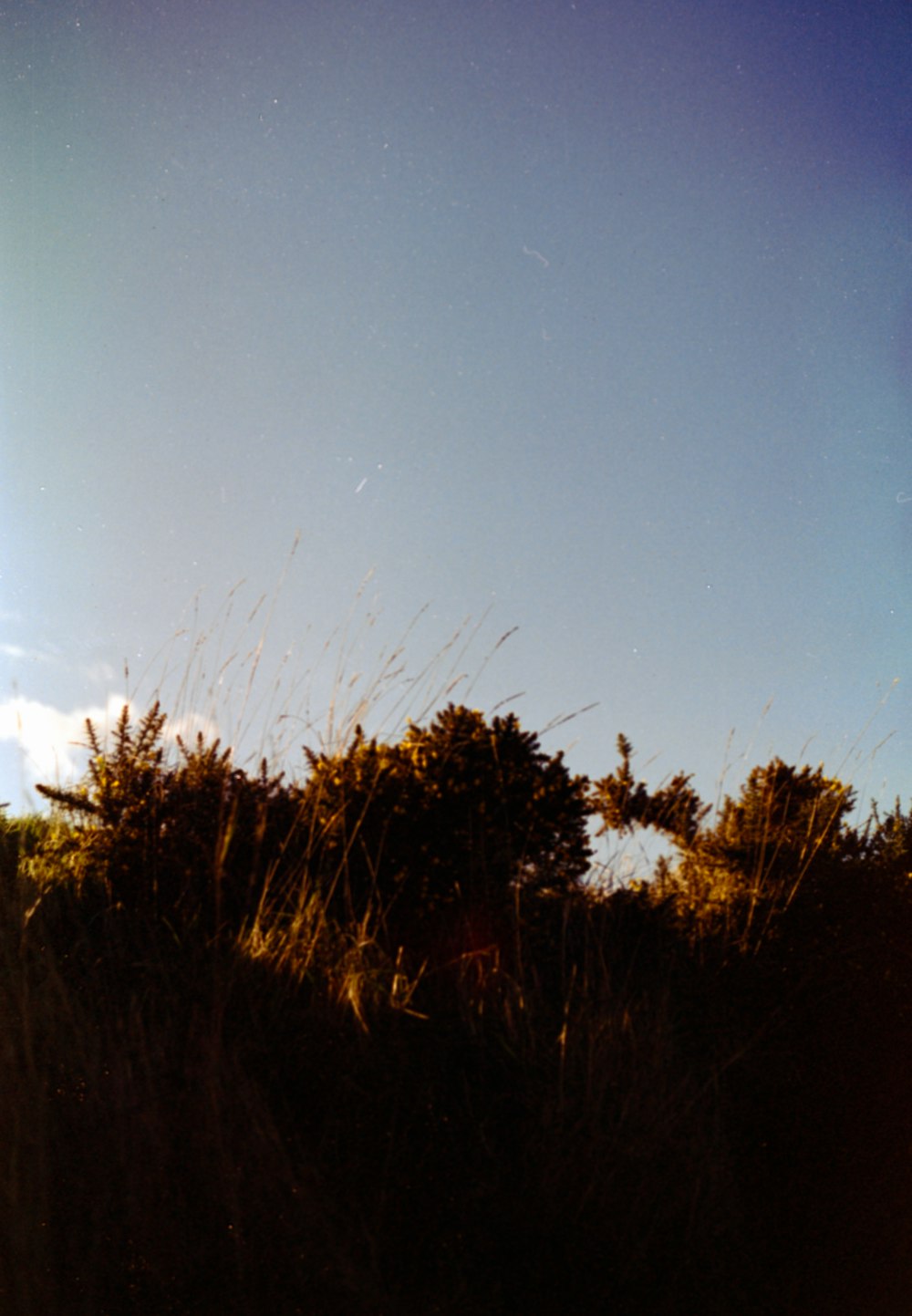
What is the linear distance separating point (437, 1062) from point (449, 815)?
137 centimetres

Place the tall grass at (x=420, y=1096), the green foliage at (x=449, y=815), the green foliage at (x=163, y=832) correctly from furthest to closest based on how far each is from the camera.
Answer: the green foliage at (x=449, y=815) → the green foliage at (x=163, y=832) → the tall grass at (x=420, y=1096)

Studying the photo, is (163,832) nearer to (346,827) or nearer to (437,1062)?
(346,827)

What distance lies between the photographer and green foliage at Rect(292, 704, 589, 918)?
3188 mm

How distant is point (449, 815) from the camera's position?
3.39 metres

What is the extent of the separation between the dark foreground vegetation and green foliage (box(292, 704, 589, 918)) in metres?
0.02

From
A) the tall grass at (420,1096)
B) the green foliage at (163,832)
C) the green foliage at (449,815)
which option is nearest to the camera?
the tall grass at (420,1096)

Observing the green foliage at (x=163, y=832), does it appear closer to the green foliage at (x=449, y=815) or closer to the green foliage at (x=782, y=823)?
the green foliage at (x=449, y=815)

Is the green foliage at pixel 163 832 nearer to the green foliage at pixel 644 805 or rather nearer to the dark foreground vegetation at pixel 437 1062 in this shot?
the dark foreground vegetation at pixel 437 1062

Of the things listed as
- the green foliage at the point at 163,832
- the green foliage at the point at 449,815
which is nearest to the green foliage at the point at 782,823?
the green foliage at the point at 449,815

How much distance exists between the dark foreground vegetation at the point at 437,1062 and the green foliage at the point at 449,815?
0.02 m

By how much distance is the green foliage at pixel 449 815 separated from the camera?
10.5 ft

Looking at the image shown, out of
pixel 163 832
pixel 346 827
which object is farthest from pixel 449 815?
pixel 163 832

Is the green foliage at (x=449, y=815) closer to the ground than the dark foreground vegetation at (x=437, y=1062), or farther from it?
farther from it

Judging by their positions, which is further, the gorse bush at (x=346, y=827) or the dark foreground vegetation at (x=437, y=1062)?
the gorse bush at (x=346, y=827)
